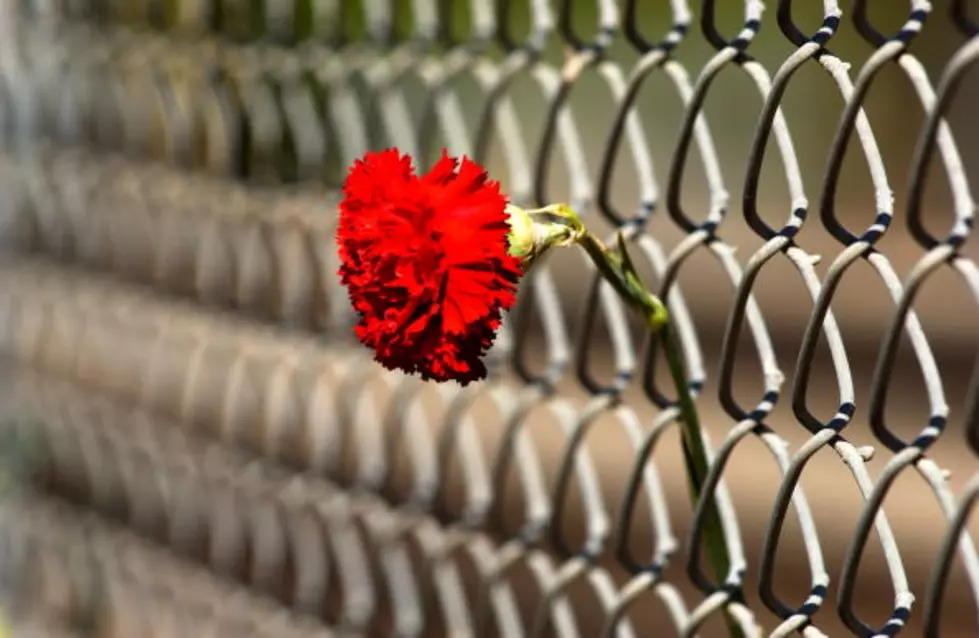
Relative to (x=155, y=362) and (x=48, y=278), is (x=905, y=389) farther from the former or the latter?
(x=48, y=278)

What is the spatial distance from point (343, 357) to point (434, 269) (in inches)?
41.6

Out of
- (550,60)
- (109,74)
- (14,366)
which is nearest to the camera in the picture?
(109,74)

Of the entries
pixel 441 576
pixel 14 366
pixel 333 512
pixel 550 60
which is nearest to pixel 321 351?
pixel 333 512

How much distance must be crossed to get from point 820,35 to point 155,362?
4.85 ft

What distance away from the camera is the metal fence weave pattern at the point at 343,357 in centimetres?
134

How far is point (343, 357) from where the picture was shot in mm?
1862

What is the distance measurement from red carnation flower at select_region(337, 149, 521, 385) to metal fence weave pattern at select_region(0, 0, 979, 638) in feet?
0.90

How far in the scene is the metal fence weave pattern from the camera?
1.34 meters

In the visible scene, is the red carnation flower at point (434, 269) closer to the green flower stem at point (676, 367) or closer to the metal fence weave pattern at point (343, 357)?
the green flower stem at point (676, 367)

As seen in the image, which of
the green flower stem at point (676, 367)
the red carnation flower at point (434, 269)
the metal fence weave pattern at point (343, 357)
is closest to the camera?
the red carnation flower at point (434, 269)

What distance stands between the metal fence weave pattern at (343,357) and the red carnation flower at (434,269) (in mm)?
276

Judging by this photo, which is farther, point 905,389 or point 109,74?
point 905,389

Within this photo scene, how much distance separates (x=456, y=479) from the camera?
10.4ft

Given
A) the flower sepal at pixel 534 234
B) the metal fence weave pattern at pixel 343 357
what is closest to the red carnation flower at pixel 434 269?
the flower sepal at pixel 534 234
